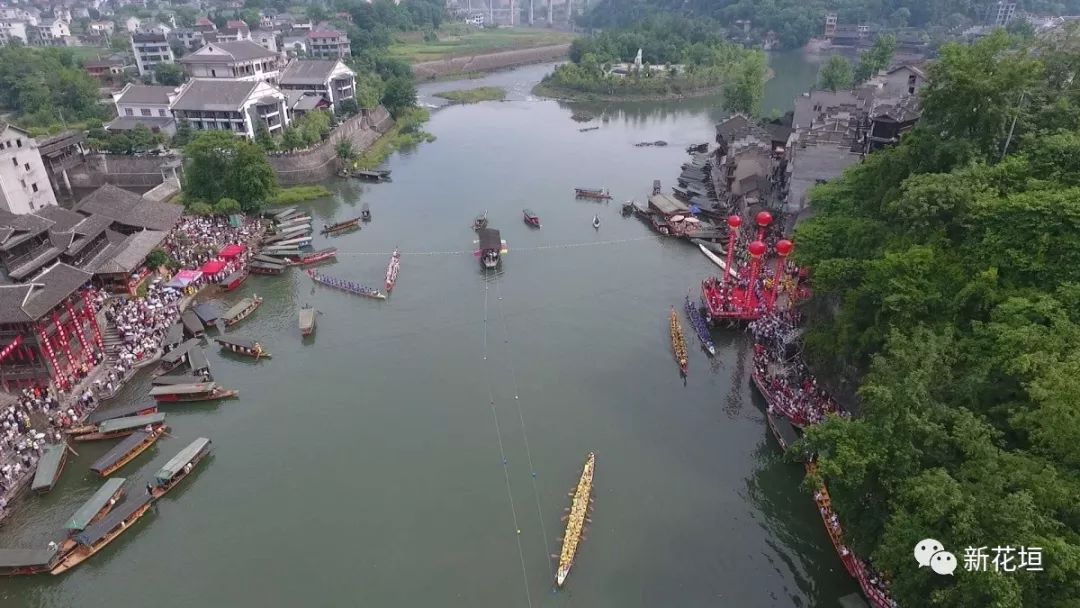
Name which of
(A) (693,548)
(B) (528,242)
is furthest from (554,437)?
(B) (528,242)

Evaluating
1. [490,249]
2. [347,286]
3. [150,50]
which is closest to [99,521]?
[347,286]

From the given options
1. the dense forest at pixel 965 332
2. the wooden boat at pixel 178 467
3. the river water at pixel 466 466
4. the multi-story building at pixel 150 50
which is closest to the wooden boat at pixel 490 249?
the river water at pixel 466 466

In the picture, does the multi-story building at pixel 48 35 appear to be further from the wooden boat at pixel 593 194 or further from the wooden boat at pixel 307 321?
the wooden boat at pixel 307 321

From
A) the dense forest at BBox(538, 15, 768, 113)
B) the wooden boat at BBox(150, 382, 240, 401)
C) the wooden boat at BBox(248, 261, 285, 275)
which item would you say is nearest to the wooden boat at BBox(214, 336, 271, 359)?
the wooden boat at BBox(150, 382, 240, 401)

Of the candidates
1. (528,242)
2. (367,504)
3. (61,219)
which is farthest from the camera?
(528,242)

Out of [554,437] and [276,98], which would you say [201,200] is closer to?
[276,98]

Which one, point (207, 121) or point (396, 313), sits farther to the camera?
point (207, 121)

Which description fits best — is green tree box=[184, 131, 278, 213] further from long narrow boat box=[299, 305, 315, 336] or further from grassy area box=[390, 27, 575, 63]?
grassy area box=[390, 27, 575, 63]

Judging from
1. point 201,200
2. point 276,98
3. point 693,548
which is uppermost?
point 276,98
